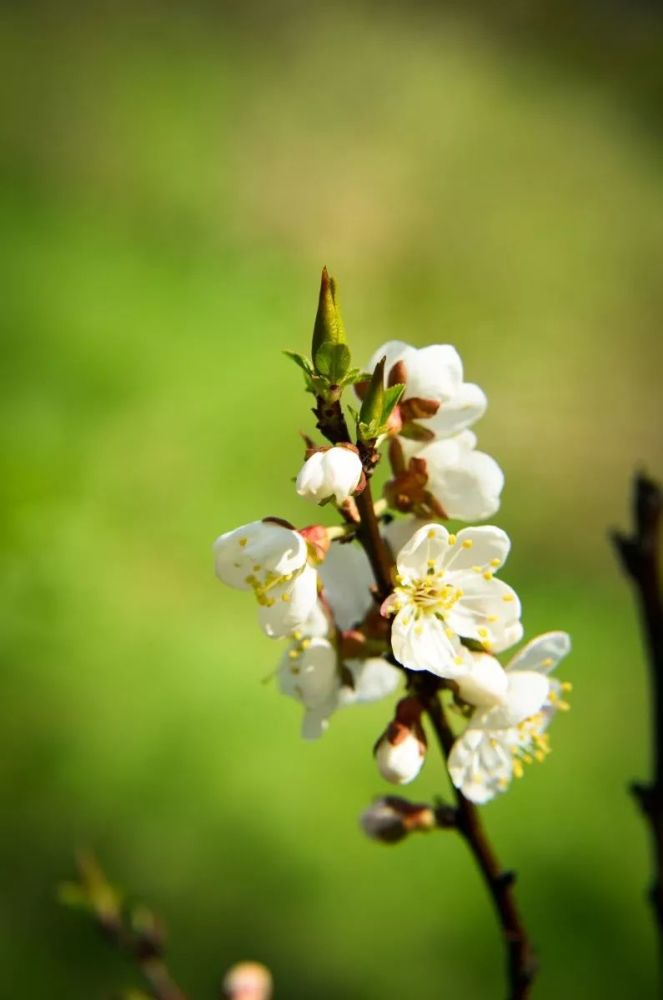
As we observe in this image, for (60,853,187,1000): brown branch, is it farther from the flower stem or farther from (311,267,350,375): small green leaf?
(311,267,350,375): small green leaf

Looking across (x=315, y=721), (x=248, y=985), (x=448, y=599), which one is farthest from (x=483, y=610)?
(x=248, y=985)

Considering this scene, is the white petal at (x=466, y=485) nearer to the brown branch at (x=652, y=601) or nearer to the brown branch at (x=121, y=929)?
the brown branch at (x=652, y=601)

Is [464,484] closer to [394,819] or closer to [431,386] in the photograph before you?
[431,386]

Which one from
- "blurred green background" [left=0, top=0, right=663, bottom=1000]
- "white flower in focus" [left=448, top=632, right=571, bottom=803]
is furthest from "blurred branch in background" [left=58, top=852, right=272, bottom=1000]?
"blurred green background" [left=0, top=0, right=663, bottom=1000]

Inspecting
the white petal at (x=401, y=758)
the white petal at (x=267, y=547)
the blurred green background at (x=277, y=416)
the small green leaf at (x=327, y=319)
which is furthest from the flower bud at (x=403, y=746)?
the blurred green background at (x=277, y=416)

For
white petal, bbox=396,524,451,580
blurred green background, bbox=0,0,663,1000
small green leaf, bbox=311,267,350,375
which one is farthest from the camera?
blurred green background, bbox=0,0,663,1000

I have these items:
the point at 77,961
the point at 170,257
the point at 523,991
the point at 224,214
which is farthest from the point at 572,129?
the point at 523,991
